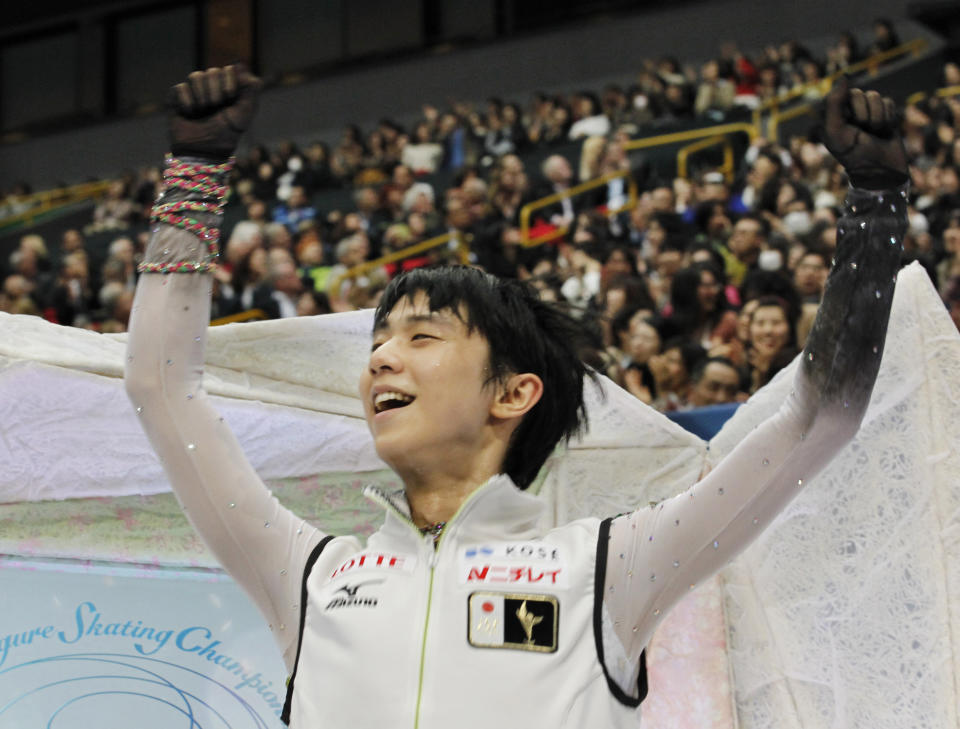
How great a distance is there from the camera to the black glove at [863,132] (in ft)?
5.08

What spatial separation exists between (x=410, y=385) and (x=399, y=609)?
0.30 metres

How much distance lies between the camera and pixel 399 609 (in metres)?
1.65

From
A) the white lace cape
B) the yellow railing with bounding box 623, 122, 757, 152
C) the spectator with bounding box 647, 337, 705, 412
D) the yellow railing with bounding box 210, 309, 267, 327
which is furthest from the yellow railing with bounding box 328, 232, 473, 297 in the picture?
the white lace cape

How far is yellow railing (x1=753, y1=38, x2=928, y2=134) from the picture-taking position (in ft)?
30.9

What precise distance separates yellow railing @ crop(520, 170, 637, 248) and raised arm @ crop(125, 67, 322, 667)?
6184mm

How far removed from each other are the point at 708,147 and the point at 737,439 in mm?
6803

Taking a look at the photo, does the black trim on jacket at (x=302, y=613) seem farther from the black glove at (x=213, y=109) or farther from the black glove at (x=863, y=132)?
the black glove at (x=863, y=132)

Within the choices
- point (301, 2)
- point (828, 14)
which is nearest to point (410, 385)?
point (828, 14)

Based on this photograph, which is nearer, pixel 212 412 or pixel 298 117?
pixel 212 412

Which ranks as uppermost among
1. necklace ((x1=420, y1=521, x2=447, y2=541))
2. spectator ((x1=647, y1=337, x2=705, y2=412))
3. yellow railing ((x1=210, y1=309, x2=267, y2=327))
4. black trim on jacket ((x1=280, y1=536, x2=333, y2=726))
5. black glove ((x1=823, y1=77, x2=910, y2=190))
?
black glove ((x1=823, y1=77, x2=910, y2=190))

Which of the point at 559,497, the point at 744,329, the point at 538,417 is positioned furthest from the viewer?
the point at 744,329

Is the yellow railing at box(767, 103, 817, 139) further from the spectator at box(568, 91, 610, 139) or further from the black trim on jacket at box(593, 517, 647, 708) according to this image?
the black trim on jacket at box(593, 517, 647, 708)

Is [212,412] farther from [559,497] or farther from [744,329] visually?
[744,329]

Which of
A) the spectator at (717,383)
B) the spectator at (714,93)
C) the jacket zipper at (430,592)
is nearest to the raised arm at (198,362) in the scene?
the jacket zipper at (430,592)
